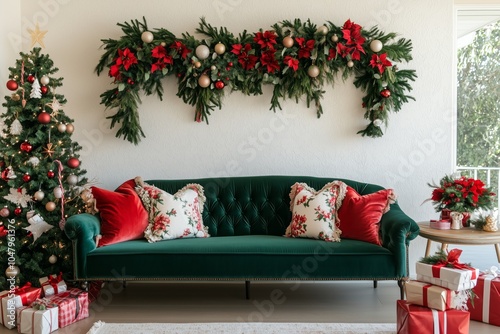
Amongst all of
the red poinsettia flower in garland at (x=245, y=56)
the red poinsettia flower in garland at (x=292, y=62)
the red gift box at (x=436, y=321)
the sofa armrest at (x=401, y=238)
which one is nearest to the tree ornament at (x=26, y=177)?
the red poinsettia flower in garland at (x=245, y=56)

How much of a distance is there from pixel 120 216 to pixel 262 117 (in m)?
1.43

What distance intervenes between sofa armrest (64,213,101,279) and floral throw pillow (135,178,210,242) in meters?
0.42

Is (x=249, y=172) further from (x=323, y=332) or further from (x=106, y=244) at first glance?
(x=323, y=332)

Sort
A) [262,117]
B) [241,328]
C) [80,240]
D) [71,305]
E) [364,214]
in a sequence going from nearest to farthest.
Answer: [241,328]
[71,305]
[80,240]
[364,214]
[262,117]

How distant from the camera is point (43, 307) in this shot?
2830 millimetres

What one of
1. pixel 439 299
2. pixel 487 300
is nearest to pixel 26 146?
pixel 439 299

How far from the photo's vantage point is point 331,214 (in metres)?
3.43

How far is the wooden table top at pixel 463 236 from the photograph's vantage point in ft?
10.5

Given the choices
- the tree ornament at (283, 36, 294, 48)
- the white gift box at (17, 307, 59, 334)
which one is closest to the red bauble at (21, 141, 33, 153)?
the white gift box at (17, 307, 59, 334)

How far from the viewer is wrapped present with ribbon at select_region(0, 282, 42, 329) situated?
9.49ft

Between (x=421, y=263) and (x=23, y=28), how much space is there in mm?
3663

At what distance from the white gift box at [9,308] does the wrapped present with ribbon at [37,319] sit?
2.7 inches

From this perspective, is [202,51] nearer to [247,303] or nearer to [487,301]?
[247,303]

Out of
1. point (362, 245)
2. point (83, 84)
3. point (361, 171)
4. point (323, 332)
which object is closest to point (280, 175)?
point (361, 171)
